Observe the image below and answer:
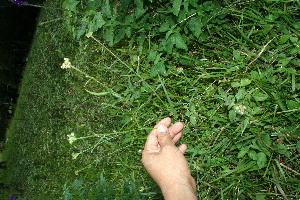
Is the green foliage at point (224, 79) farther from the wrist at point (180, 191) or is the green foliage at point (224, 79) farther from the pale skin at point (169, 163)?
the wrist at point (180, 191)

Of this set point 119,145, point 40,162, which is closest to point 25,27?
point 40,162

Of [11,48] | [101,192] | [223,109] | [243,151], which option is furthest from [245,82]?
[11,48]

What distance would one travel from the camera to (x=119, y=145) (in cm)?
252

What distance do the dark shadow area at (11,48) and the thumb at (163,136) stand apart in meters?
5.77

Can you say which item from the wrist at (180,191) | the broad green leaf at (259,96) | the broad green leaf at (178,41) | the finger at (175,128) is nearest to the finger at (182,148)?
the finger at (175,128)

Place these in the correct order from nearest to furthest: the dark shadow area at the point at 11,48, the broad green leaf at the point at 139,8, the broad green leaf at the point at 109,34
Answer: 1. the broad green leaf at the point at 139,8
2. the broad green leaf at the point at 109,34
3. the dark shadow area at the point at 11,48

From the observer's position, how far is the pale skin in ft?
5.90

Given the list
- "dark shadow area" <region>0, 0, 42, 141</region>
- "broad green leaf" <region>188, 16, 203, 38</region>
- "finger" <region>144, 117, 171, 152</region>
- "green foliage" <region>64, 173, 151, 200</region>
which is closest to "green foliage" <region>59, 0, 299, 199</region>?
"broad green leaf" <region>188, 16, 203, 38</region>

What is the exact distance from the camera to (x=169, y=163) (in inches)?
75.0

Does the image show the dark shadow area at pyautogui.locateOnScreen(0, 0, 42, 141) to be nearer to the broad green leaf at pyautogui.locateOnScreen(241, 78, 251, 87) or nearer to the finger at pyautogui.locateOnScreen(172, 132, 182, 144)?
the finger at pyautogui.locateOnScreen(172, 132, 182, 144)

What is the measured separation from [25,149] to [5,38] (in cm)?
352

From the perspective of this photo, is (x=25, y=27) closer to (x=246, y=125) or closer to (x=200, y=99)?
(x=200, y=99)

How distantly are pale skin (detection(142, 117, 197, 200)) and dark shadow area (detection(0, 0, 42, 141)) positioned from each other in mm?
5779

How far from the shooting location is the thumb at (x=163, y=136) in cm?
201
